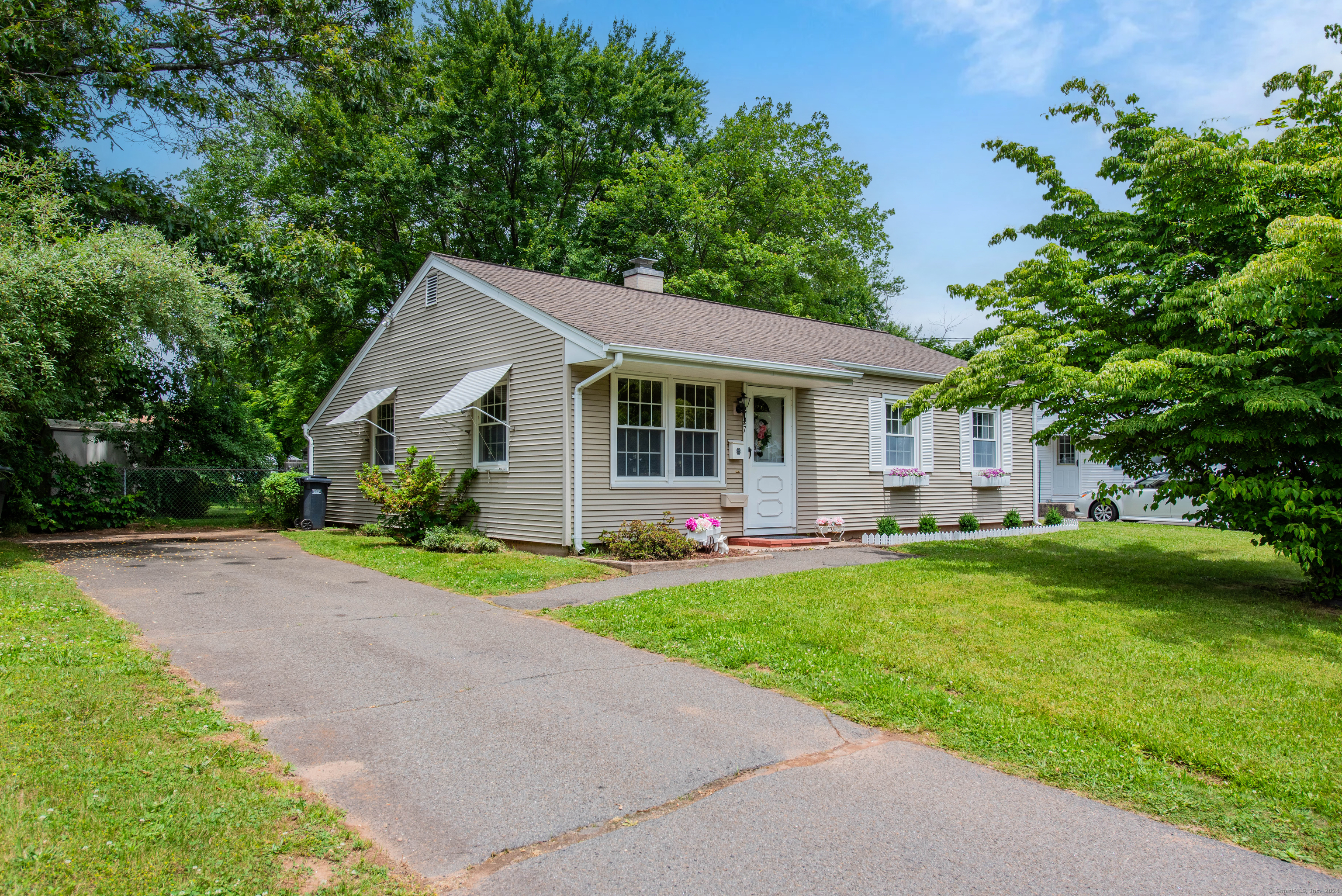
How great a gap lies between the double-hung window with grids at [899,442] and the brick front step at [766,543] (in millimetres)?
3145

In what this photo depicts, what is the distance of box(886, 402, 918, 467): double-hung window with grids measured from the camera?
50.8ft

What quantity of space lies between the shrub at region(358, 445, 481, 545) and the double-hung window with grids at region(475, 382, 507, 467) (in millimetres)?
359

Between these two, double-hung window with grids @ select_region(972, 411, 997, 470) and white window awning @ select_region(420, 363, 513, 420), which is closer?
white window awning @ select_region(420, 363, 513, 420)

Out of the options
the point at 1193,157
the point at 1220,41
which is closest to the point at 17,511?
the point at 1193,157

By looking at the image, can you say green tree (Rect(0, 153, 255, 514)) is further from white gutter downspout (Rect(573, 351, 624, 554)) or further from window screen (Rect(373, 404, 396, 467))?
white gutter downspout (Rect(573, 351, 624, 554))

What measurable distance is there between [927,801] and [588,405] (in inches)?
339

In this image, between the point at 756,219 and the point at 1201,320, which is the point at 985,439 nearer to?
the point at 1201,320

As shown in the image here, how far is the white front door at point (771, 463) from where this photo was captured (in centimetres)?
1339

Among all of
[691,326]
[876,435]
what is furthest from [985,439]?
[691,326]

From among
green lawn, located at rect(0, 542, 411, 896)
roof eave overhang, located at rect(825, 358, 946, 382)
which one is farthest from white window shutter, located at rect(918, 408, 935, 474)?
green lawn, located at rect(0, 542, 411, 896)

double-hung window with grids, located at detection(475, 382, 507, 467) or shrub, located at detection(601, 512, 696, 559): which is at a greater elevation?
double-hung window with grids, located at detection(475, 382, 507, 467)

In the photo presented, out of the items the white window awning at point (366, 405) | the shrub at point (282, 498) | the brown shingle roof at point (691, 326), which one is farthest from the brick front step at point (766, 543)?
the shrub at point (282, 498)

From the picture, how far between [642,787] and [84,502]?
19.0 m

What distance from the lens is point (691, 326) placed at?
14.0m
